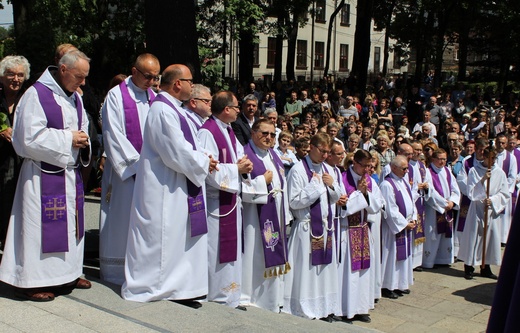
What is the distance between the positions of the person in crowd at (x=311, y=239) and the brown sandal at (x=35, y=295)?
287cm

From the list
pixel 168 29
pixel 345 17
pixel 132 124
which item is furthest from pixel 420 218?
pixel 345 17

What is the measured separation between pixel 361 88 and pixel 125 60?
11406mm

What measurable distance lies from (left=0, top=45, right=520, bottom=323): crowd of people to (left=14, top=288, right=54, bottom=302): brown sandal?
0.04 ft

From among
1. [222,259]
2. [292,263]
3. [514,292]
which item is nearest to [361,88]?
[292,263]

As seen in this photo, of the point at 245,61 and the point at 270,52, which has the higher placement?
the point at 270,52

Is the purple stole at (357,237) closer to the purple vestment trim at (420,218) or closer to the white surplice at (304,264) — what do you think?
the white surplice at (304,264)

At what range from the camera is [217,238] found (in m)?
5.80

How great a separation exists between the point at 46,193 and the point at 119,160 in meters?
0.81

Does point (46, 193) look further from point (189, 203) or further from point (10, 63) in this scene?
point (10, 63)

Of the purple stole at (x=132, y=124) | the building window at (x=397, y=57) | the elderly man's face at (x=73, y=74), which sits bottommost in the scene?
the purple stole at (x=132, y=124)

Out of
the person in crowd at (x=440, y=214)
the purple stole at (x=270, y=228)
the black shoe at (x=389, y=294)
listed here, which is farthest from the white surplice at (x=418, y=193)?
the purple stole at (x=270, y=228)

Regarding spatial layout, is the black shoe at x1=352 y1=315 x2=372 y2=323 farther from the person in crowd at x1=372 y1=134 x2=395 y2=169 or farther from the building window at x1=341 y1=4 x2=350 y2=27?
the building window at x1=341 y1=4 x2=350 y2=27

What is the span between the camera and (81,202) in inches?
206

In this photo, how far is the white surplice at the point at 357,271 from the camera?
7.54 meters
